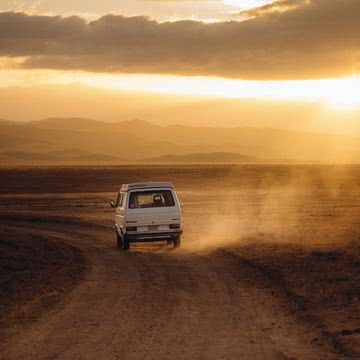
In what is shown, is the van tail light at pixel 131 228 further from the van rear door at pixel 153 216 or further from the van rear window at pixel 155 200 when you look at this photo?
the van rear window at pixel 155 200

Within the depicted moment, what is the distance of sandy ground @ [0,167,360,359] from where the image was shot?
1074 cm

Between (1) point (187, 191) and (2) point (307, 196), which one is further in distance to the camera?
(1) point (187, 191)

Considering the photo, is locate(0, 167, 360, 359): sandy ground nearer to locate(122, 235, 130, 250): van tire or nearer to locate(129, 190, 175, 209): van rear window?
locate(122, 235, 130, 250): van tire

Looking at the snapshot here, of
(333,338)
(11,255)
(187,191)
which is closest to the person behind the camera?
(333,338)

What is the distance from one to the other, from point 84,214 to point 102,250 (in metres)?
18.7

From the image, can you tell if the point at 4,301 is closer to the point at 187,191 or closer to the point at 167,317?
the point at 167,317

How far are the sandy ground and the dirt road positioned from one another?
0.02 meters

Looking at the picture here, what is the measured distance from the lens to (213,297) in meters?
15.1

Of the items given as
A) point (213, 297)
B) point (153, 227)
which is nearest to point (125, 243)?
point (153, 227)

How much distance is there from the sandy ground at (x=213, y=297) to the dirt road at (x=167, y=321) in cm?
2

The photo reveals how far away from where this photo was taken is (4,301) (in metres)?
15.2

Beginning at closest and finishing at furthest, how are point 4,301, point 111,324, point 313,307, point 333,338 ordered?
point 333,338 < point 111,324 < point 313,307 < point 4,301

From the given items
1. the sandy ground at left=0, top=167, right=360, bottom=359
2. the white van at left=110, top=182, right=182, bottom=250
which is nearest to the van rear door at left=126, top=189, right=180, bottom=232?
the white van at left=110, top=182, right=182, bottom=250

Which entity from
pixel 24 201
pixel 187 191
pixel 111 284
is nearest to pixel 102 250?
pixel 111 284
